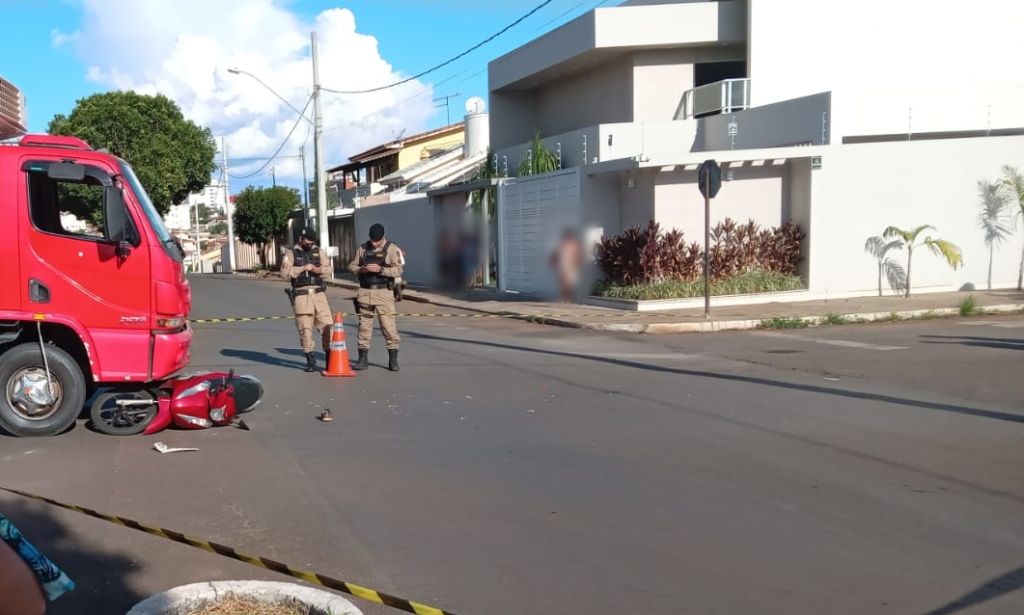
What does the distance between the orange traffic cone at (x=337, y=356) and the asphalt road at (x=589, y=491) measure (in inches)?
8.2

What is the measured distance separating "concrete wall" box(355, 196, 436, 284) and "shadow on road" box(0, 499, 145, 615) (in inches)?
981

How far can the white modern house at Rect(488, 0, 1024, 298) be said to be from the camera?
65.2ft

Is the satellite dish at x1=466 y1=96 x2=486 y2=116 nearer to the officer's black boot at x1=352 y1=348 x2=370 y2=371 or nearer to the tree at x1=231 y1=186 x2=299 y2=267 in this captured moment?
the tree at x1=231 y1=186 x2=299 y2=267

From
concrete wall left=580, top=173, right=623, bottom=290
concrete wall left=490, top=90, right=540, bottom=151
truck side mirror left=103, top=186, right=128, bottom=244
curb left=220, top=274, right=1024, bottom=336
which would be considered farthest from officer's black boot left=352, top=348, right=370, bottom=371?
concrete wall left=490, top=90, right=540, bottom=151

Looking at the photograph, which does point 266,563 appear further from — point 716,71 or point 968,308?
point 716,71

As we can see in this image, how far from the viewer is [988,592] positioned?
450cm

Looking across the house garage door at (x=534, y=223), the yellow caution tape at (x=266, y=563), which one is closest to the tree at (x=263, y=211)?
the house garage door at (x=534, y=223)

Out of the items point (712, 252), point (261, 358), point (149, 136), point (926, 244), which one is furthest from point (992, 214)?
point (149, 136)

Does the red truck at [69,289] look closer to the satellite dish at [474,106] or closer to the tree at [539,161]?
the tree at [539,161]

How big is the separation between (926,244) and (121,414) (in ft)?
57.8

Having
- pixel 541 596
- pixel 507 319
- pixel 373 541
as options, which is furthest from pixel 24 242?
pixel 507 319

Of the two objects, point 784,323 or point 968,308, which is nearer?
point 784,323

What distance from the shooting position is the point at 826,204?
19.7 meters

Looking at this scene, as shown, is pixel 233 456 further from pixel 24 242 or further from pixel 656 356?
pixel 656 356
